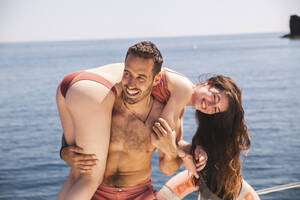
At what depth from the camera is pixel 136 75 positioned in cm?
241

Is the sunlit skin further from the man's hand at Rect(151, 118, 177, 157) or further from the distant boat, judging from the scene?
the distant boat

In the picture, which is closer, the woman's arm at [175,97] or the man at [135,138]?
the man at [135,138]

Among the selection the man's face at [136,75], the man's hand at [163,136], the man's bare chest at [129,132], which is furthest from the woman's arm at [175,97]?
the man's face at [136,75]

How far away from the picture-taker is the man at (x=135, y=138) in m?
2.43

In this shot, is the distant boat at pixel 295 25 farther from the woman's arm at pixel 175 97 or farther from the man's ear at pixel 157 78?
the man's ear at pixel 157 78

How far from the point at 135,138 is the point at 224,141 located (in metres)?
0.87

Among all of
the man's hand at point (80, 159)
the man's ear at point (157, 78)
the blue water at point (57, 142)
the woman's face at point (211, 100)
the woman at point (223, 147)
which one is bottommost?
the blue water at point (57, 142)

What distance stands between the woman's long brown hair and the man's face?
755 millimetres

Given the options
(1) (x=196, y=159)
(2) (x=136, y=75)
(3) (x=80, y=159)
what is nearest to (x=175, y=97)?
(2) (x=136, y=75)

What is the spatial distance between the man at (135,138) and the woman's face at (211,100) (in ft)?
0.95

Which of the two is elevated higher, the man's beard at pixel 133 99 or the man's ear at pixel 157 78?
the man's ear at pixel 157 78

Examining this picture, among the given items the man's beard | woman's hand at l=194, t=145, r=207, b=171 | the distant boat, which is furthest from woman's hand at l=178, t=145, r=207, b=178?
the distant boat

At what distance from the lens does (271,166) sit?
12.5m

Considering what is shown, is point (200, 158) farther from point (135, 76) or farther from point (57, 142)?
point (57, 142)
